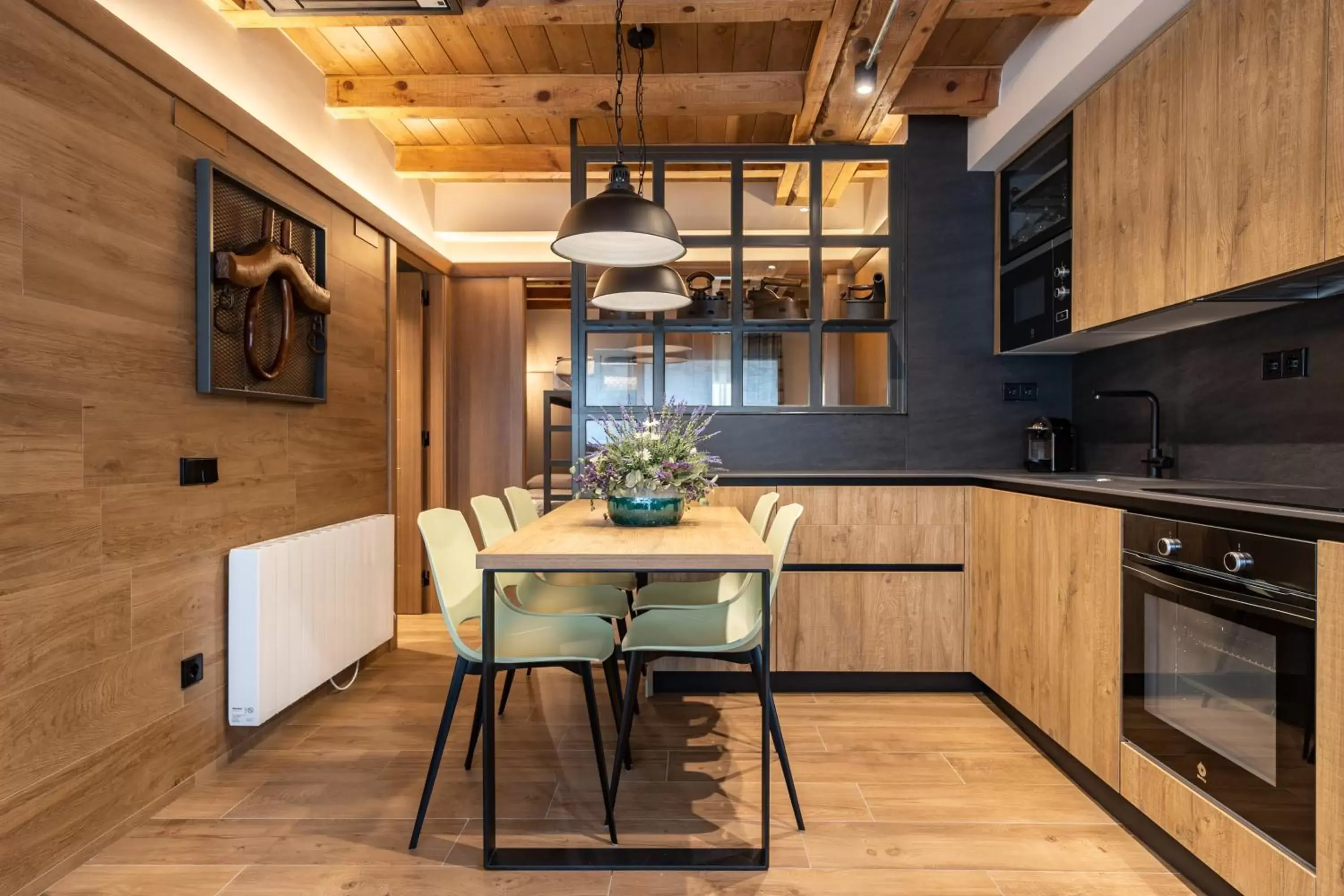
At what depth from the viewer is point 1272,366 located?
234cm

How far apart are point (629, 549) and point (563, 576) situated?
4.42 feet

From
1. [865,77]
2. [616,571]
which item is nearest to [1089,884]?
[616,571]

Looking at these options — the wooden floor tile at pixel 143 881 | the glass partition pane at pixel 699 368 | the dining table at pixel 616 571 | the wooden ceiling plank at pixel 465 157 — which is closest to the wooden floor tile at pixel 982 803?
the dining table at pixel 616 571

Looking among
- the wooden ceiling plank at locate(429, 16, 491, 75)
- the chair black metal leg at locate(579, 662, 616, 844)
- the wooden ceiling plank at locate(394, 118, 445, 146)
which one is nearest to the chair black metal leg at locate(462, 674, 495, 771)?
the chair black metal leg at locate(579, 662, 616, 844)

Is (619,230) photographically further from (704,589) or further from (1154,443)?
(1154,443)

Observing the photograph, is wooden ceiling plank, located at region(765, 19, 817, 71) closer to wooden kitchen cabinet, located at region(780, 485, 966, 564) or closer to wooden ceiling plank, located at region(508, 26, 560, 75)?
wooden ceiling plank, located at region(508, 26, 560, 75)

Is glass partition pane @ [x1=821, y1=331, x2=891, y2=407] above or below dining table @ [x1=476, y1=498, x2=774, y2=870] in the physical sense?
above

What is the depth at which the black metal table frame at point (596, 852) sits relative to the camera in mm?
1938

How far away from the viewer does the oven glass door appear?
152 centimetres

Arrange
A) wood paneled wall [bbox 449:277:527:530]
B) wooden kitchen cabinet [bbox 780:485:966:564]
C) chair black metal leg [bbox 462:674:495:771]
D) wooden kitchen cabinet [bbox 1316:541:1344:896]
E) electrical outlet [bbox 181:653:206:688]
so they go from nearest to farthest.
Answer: wooden kitchen cabinet [bbox 1316:541:1344:896] < electrical outlet [bbox 181:653:206:688] < chair black metal leg [bbox 462:674:495:771] < wooden kitchen cabinet [bbox 780:485:966:564] < wood paneled wall [bbox 449:277:527:530]

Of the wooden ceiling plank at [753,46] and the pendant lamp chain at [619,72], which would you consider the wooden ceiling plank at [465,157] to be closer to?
the pendant lamp chain at [619,72]

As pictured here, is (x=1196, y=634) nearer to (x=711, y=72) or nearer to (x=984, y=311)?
(x=984, y=311)

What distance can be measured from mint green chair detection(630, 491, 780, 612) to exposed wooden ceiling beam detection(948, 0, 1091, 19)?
189cm

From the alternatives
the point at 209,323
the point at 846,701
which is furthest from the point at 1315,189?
the point at 209,323
